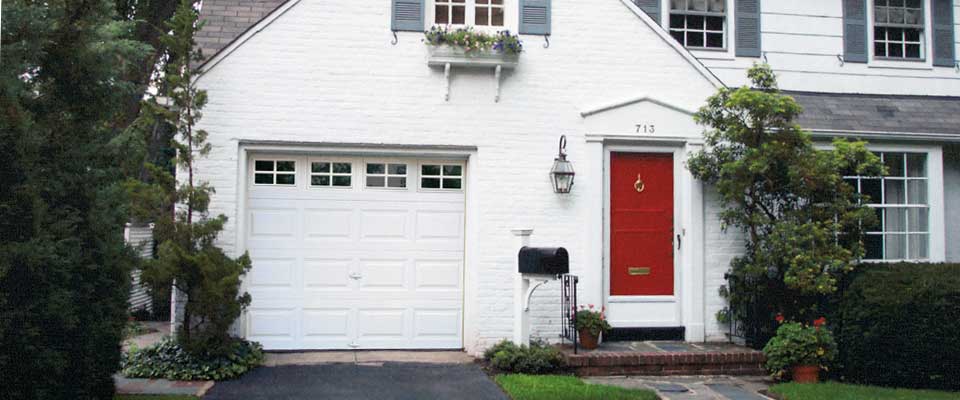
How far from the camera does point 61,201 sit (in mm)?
6332

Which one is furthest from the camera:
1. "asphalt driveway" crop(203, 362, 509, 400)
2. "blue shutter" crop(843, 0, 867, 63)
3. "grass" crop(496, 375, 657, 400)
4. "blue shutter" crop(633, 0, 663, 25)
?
"blue shutter" crop(843, 0, 867, 63)

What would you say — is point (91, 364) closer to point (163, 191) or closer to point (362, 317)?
point (163, 191)

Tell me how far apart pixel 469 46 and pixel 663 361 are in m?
4.00

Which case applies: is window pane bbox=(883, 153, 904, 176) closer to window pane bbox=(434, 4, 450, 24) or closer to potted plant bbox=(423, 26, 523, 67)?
potted plant bbox=(423, 26, 523, 67)

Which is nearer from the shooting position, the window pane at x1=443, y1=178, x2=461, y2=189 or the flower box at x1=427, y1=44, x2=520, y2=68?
the flower box at x1=427, y1=44, x2=520, y2=68

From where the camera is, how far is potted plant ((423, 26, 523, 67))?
955 centimetres

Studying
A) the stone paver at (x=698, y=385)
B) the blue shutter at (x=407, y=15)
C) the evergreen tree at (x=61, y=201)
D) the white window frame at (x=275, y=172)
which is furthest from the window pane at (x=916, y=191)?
the evergreen tree at (x=61, y=201)

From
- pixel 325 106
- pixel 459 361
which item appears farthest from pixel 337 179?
pixel 459 361

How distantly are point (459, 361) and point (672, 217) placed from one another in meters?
3.04

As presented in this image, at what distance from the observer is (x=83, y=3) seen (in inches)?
257

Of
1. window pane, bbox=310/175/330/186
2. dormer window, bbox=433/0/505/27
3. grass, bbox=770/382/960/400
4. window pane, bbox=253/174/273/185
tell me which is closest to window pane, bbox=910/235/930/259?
grass, bbox=770/382/960/400

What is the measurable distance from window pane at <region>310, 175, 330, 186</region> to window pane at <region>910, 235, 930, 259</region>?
7.56m

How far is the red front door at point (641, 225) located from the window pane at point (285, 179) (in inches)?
146

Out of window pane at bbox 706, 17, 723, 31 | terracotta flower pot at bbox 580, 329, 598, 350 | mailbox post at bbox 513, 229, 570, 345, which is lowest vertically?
terracotta flower pot at bbox 580, 329, 598, 350
